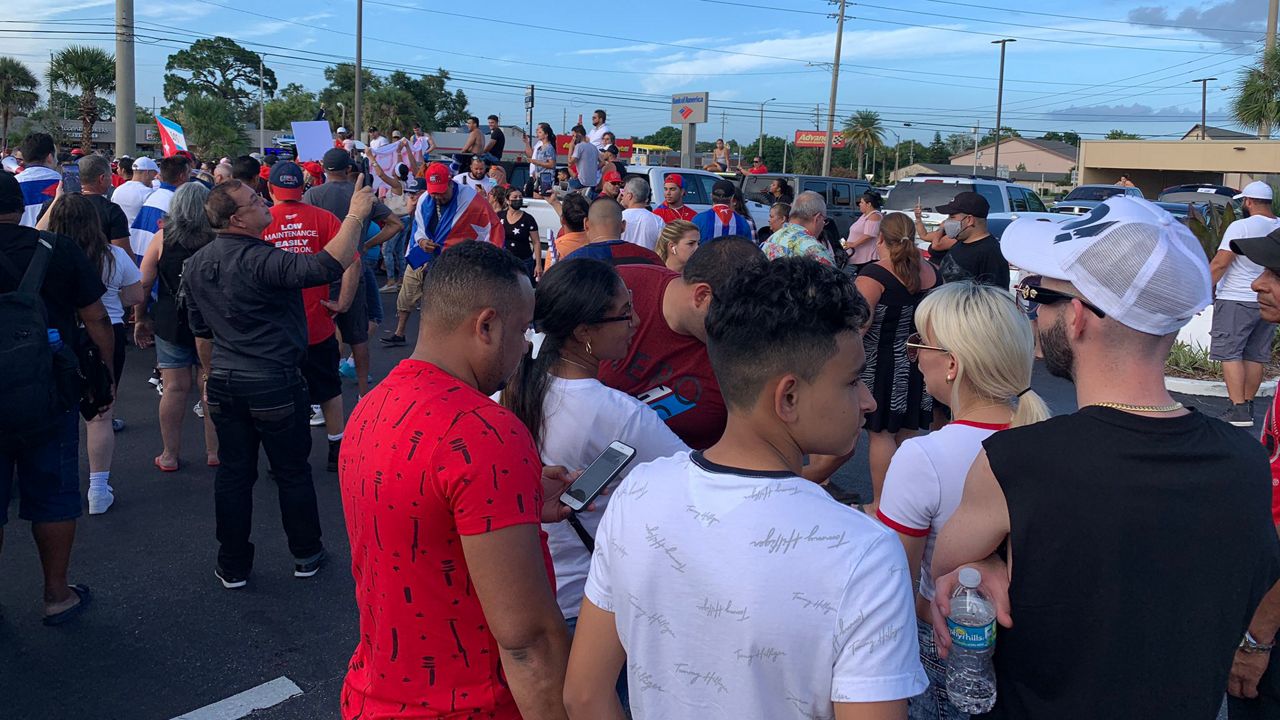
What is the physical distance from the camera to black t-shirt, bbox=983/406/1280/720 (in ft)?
5.19

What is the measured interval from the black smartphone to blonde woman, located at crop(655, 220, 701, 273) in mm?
3671

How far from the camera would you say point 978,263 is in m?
6.98

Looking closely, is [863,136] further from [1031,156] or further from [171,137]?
[171,137]

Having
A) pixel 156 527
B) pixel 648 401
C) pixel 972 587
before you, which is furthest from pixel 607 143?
pixel 972 587

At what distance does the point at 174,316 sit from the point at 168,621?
2564mm

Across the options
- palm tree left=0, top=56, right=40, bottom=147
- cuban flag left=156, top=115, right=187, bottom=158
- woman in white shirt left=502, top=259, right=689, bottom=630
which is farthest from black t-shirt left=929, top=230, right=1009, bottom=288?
palm tree left=0, top=56, right=40, bottom=147

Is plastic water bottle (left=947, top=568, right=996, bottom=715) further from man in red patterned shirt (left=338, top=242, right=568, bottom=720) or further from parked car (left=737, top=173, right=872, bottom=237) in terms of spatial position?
parked car (left=737, top=173, right=872, bottom=237)

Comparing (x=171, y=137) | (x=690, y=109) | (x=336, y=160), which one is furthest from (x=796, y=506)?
(x=690, y=109)

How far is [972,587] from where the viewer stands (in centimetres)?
171

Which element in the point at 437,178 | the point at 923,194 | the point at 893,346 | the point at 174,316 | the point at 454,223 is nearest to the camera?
the point at 893,346

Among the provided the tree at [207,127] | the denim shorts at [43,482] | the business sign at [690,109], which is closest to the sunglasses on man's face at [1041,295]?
the denim shorts at [43,482]

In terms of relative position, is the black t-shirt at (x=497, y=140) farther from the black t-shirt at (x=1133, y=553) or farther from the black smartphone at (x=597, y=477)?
the black t-shirt at (x=1133, y=553)

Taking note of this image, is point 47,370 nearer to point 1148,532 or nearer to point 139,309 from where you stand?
point 139,309

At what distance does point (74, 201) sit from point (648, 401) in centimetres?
378
